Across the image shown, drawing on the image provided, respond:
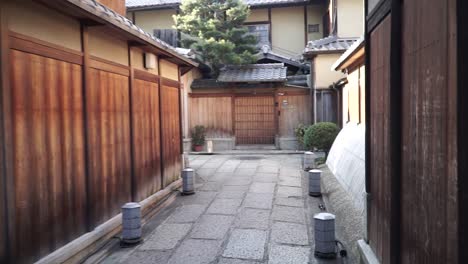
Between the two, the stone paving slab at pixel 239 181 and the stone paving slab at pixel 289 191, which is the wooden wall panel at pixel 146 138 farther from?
the stone paving slab at pixel 289 191

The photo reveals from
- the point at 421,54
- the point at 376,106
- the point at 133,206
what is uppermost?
the point at 421,54

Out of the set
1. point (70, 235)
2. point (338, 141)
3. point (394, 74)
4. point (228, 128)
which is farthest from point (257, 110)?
point (394, 74)

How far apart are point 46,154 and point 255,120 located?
592 inches

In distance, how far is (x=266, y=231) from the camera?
6.89 metres

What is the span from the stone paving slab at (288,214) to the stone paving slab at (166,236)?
1.75m

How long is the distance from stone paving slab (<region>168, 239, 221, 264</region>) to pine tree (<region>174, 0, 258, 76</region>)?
1331cm

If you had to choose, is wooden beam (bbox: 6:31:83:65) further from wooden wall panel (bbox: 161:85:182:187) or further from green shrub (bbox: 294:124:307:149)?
green shrub (bbox: 294:124:307:149)

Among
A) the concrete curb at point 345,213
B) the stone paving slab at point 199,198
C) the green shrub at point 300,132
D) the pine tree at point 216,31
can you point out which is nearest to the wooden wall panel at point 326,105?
the green shrub at point 300,132

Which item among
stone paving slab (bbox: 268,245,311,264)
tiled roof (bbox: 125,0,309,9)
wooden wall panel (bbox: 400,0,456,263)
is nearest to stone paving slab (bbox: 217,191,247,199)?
stone paving slab (bbox: 268,245,311,264)

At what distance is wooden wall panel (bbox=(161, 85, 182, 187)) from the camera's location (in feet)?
32.2

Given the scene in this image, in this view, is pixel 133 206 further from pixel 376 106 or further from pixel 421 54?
pixel 421 54

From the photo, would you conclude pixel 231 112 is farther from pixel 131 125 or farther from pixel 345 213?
pixel 345 213

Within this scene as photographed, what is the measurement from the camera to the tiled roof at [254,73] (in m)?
18.4

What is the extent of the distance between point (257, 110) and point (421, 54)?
654 inches
